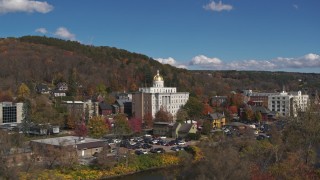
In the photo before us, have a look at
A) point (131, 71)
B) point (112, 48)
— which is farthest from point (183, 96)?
point (112, 48)

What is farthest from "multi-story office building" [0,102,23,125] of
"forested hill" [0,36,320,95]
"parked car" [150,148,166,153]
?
"parked car" [150,148,166,153]

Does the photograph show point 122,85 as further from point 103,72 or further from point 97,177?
point 97,177

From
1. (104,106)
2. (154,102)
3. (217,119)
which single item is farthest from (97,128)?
(104,106)

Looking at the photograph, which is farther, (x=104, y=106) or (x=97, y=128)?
(x=104, y=106)

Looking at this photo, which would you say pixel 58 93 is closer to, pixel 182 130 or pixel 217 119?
pixel 217 119

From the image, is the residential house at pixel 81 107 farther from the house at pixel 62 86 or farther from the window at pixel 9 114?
the house at pixel 62 86

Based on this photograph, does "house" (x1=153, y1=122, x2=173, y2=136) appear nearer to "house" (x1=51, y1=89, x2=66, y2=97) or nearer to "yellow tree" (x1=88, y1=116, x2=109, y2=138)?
"yellow tree" (x1=88, y1=116, x2=109, y2=138)

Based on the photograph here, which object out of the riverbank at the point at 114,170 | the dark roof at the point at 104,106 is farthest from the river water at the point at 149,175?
the dark roof at the point at 104,106
